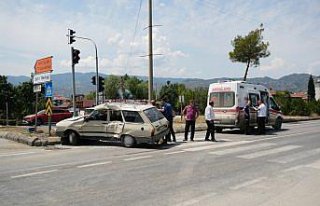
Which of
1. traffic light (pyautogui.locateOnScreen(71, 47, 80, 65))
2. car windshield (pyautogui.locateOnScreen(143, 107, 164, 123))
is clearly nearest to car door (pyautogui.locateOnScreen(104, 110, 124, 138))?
car windshield (pyautogui.locateOnScreen(143, 107, 164, 123))

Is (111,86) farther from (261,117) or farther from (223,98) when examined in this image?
(261,117)

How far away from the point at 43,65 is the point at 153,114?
19.9ft

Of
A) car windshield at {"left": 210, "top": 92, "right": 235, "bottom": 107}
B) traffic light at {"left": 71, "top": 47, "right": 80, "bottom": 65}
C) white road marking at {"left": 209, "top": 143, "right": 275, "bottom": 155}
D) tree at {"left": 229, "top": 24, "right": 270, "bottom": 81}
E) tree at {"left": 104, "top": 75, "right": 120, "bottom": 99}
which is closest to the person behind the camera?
white road marking at {"left": 209, "top": 143, "right": 275, "bottom": 155}

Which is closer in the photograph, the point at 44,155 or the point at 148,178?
the point at 148,178

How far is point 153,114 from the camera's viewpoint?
15125 millimetres

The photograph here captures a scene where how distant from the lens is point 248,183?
8422 millimetres

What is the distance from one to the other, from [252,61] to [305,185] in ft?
97.3

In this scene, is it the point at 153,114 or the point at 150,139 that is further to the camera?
the point at 153,114

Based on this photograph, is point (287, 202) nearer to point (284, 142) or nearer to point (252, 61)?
point (284, 142)

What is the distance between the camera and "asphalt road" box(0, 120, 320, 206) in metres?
7.14

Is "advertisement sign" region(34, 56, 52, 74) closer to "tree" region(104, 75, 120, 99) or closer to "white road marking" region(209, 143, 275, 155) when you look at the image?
"white road marking" region(209, 143, 275, 155)

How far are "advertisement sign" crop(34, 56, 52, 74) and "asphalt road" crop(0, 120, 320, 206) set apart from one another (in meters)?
4.68

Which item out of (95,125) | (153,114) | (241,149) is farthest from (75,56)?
(241,149)

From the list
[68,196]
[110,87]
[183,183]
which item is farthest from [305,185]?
[110,87]
